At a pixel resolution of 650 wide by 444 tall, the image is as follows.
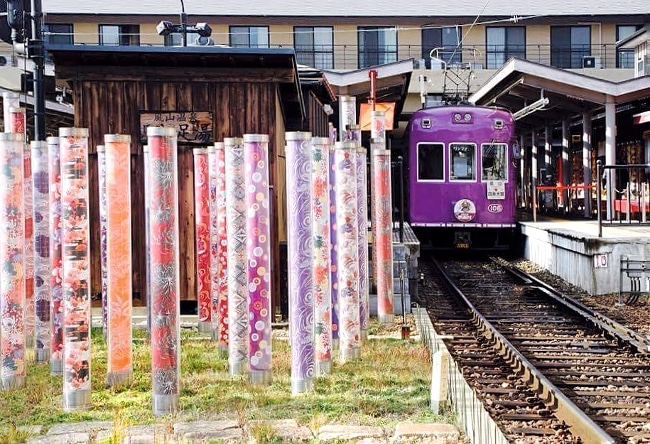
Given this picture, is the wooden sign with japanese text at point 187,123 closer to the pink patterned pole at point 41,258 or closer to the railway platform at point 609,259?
the pink patterned pole at point 41,258

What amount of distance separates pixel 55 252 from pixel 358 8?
1181 inches

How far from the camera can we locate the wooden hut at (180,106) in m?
11.2

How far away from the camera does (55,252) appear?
7.77 metres

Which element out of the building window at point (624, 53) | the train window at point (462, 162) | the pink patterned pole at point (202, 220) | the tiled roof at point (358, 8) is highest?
the tiled roof at point (358, 8)

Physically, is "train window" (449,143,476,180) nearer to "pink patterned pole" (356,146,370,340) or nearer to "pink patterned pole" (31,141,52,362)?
"pink patterned pole" (356,146,370,340)

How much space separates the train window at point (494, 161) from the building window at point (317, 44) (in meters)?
17.0

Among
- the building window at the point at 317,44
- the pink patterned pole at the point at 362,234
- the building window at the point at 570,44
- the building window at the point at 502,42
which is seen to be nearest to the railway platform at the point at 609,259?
the pink patterned pole at the point at 362,234

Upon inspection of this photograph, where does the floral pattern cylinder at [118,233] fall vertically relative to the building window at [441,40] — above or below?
below

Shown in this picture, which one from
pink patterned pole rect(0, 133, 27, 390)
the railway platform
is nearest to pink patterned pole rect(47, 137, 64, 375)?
pink patterned pole rect(0, 133, 27, 390)

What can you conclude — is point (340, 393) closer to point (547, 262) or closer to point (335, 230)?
point (335, 230)

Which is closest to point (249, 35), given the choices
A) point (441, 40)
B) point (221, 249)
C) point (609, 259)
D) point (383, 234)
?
point (441, 40)

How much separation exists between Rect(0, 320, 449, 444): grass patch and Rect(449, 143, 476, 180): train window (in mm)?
12144

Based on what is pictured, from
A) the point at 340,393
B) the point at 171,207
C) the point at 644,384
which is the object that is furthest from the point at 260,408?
the point at 644,384

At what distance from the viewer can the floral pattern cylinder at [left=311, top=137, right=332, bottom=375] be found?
302 inches
